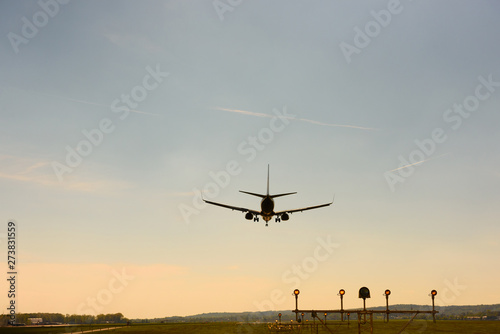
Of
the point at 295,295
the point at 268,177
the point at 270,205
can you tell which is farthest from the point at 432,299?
the point at 268,177

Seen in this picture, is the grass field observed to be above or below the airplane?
below

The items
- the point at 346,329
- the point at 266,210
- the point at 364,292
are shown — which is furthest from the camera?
the point at 346,329

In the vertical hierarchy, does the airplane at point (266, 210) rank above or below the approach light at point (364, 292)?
above

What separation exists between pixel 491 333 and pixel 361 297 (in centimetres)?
2993

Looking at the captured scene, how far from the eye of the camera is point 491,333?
64188 mm

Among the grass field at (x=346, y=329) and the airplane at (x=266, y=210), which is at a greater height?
the airplane at (x=266, y=210)

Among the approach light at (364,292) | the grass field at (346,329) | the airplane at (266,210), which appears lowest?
the grass field at (346,329)

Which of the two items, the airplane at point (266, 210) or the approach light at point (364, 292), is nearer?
the approach light at point (364, 292)

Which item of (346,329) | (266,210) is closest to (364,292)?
(266,210)

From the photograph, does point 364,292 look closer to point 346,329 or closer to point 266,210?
point 266,210

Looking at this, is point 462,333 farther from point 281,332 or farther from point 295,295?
point 295,295

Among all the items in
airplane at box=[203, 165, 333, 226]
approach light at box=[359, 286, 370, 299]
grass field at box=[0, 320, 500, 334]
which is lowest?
grass field at box=[0, 320, 500, 334]

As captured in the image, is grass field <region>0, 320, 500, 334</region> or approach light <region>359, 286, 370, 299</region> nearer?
approach light <region>359, 286, 370, 299</region>

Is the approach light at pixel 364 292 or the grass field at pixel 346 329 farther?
the grass field at pixel 346 329
